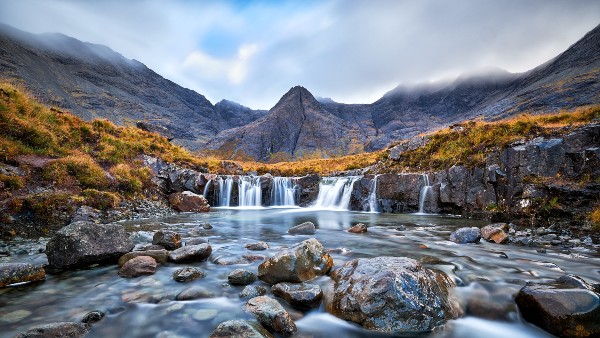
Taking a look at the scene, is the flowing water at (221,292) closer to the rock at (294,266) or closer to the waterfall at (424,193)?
the rock at (294,266)

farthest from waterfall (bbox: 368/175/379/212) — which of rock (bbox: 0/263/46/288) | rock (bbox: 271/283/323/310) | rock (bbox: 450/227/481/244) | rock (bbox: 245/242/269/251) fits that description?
rock (bbox: 0/263/46/288)

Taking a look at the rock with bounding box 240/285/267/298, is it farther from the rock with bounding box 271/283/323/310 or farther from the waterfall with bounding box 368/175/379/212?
the waterfall with bounding box 368/175/379/212

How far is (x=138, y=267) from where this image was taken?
640 cm

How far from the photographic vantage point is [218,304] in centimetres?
498

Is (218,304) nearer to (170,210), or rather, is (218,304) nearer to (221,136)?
(170,210)

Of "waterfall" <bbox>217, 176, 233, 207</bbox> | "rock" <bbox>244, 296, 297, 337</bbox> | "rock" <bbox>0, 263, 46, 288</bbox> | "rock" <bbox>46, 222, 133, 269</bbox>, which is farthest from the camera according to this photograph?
"waterfall" <bbox>217, 176, 233, 207</bbox>

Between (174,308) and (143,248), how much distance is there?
3754 mm

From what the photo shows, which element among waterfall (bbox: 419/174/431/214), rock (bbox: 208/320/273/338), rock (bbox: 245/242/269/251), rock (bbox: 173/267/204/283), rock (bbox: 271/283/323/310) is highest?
waterfall (bbox: 419/174/431/214)

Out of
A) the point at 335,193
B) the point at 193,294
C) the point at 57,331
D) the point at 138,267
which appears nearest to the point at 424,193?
the point at 335,193

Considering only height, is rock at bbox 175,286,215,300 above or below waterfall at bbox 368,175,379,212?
below

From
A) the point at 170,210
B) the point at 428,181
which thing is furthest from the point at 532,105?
the point at 170,210

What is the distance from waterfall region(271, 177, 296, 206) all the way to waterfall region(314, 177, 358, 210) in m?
2.93

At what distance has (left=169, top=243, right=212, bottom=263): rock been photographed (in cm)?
734

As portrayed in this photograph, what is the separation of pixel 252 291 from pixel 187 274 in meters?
1.81
